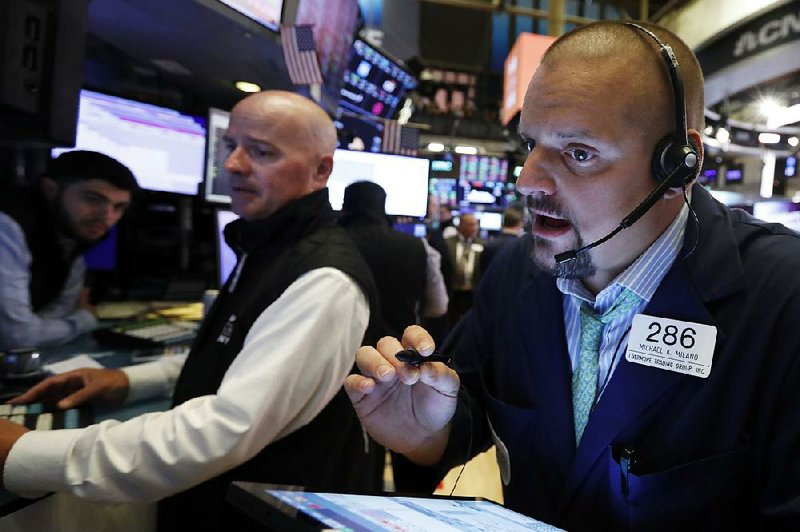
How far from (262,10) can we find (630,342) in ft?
Result: 7.61

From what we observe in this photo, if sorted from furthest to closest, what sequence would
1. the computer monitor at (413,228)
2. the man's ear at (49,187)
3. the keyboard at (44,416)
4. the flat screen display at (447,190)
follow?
Answer: the flat screen display at (447,190) < the computer monitor at (413,228) < the man's ear at (49,187) < the keyboard at (44,416)

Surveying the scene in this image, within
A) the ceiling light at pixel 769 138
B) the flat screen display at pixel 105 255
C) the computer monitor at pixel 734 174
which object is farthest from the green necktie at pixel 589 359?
the computer monitor at pixel 734 174

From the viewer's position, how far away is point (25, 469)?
1010mm

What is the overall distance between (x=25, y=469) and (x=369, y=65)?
476 centimetres

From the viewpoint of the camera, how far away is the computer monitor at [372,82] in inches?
198

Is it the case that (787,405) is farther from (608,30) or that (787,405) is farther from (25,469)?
(25,469)

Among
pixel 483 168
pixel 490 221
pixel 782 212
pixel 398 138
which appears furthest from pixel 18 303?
pixel 483 168

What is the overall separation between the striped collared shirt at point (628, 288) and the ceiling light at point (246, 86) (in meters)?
2.86

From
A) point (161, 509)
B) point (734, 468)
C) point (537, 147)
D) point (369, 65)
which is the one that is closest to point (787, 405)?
point (734, 468)

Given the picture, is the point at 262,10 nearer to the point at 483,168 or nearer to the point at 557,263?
the point at 557,263

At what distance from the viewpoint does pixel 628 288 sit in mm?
919

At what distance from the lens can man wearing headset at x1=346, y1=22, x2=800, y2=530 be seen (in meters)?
0.80

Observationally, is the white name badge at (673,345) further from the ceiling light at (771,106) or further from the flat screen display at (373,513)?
the ceiling light at (771,106)

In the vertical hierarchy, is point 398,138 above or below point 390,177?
above
